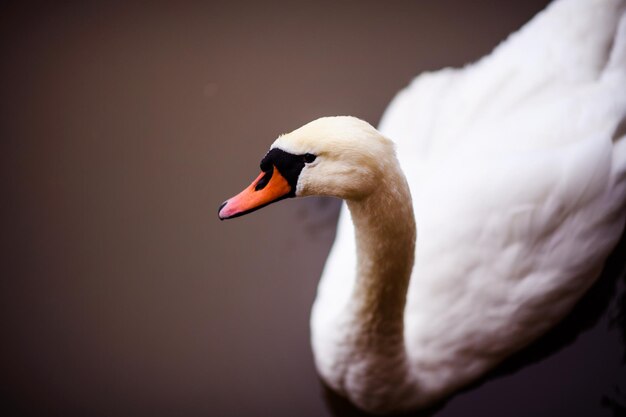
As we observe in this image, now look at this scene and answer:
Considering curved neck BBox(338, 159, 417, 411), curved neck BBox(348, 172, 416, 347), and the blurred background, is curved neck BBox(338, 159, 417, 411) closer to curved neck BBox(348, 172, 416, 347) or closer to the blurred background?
curved neck BBox(348, 172, 416, 347)

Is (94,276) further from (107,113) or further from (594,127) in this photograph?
(594,127)

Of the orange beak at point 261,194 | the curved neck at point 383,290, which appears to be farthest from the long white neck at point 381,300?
the orange beak at point 261,194

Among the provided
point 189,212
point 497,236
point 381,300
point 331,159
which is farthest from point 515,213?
point 189,212

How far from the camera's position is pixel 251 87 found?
2711mm

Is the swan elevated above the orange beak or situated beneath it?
situated beneath

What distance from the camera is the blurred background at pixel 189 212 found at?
210 cm

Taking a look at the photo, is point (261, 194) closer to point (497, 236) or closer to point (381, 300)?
point (381, 300)

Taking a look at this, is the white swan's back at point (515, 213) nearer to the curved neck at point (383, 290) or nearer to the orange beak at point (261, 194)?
the curved neck at point (383, 290)

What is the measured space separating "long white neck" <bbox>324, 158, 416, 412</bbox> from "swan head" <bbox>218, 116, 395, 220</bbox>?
1.3 inches

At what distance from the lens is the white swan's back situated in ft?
5.62

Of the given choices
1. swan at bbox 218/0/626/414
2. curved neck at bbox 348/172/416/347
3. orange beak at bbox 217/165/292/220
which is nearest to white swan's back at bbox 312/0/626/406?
swan at bbox 218/0/626/414

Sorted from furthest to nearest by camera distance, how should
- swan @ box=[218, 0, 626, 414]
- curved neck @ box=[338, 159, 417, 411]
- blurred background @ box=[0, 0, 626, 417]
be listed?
1. blurred background @ box=[0, 0, 626, 417]
2. swan @ box=[218, 0, 626, 414]
3. curved neck @ box=[338, 159, 417, 411]

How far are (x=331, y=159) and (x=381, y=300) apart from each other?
0.46 meters

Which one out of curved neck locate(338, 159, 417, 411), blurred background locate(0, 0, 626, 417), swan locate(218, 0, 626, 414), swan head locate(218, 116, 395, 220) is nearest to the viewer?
swan head locate(218, 116, 395, 220)
